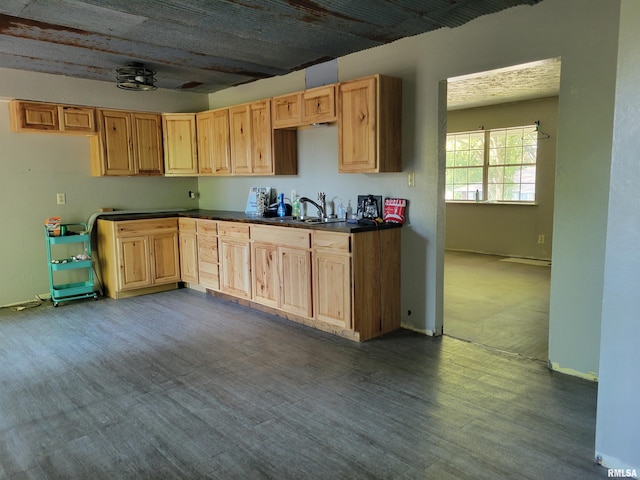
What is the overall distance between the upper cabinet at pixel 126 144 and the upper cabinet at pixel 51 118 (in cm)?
15

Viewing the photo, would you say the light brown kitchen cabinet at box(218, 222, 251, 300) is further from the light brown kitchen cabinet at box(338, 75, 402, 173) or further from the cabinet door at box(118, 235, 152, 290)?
the light brown kitchen cabinet at box(338, 75, 402, 173)

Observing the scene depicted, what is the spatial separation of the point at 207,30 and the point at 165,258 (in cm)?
283

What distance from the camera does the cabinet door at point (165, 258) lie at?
541 centimetres

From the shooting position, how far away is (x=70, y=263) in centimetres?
500

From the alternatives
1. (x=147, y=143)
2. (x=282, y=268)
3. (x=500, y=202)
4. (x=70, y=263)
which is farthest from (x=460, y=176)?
(x=70, y=263)

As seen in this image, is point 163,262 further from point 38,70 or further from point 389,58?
point 389,58

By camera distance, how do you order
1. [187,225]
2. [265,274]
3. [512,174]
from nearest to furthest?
1. [265,274]
2. [187,225]
3. [512,174]

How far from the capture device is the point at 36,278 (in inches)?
201

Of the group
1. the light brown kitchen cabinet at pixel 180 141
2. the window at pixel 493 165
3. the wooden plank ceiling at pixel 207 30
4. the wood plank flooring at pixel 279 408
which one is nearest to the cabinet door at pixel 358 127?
the wooden plank ceiling at pixel 207 30

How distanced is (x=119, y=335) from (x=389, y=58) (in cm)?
324

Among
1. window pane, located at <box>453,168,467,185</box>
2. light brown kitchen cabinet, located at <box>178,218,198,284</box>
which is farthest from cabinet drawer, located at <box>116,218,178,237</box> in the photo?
window pane, located at <box>453,168,467,185</box>

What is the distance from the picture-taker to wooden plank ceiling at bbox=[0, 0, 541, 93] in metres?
3.00

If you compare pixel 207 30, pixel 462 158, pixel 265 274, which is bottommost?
pixel 265 274

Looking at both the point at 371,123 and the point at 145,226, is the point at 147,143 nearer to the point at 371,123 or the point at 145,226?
the point at 145,226
